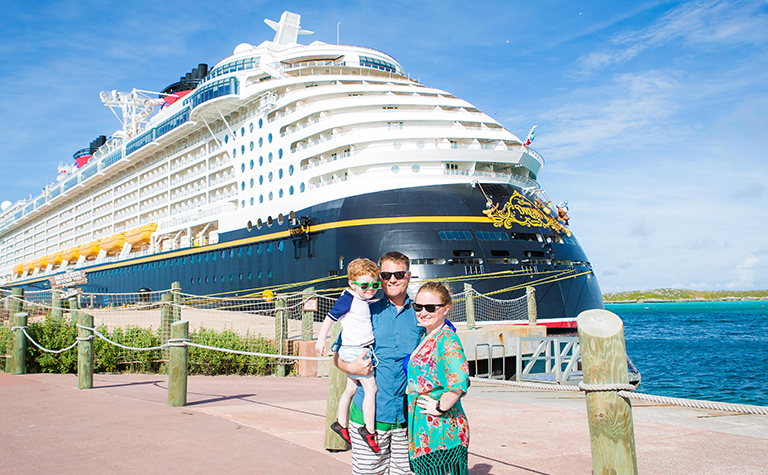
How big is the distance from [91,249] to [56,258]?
9.11 m

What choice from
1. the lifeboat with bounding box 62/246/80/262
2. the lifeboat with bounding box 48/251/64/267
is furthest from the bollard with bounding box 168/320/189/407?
the lifeboat with bounding box 48/251/64/267

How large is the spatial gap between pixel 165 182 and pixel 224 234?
1408cm

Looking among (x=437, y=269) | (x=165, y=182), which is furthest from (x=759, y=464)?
(x=165, y=182)

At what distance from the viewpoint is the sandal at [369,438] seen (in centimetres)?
333

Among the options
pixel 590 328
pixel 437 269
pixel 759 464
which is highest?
pixel 437 269

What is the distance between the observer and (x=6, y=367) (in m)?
10.6

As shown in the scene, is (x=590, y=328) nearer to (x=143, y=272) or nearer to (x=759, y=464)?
(x=759, y=464)

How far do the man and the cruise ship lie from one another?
49.0ft

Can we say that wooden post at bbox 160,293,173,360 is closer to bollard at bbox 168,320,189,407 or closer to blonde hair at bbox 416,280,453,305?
bollard at bbox 168,320,189,407

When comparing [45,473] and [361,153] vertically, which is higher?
[361,153]

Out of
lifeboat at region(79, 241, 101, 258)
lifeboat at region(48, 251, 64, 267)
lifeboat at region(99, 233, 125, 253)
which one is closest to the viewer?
lifeboat at region(99, 233, 125, 253)

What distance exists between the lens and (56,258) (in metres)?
50.6

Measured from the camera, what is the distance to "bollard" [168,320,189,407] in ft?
22.5

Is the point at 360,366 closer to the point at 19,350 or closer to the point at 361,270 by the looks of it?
the point at 361,270
